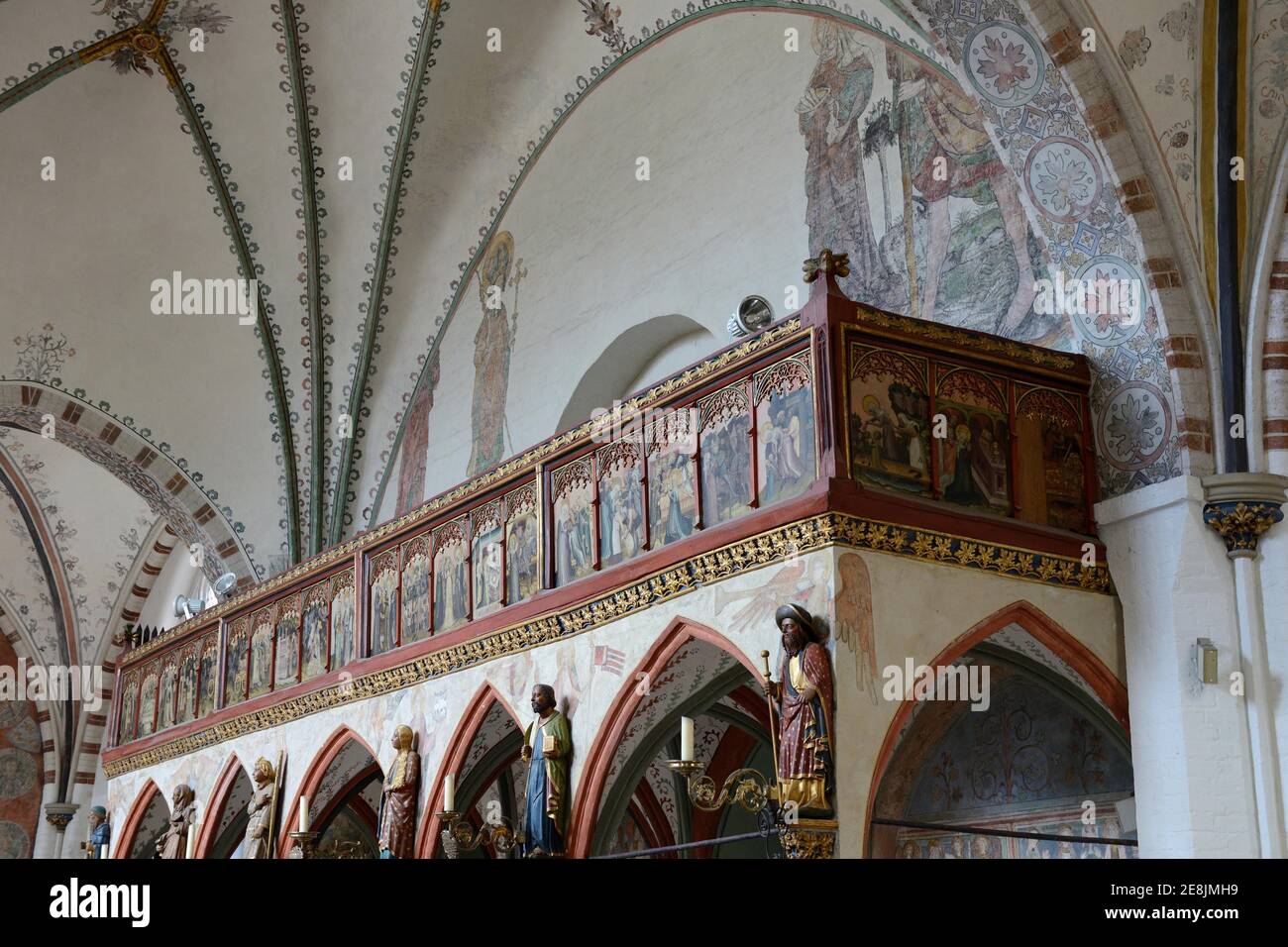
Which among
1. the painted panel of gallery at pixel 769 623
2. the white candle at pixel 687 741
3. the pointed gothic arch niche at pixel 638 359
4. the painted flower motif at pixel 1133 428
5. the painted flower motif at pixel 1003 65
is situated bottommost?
the white candle at pixel 687 741

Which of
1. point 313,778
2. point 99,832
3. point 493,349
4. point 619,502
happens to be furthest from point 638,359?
point 99,832

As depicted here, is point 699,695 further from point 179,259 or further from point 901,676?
point 179,259

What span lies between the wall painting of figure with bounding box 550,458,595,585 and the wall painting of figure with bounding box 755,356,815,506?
186 cm

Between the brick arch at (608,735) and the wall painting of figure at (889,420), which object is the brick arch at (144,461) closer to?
the brick arch at (608,735)

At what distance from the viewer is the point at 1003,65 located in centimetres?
1031

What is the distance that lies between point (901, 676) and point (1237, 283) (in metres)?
3.49

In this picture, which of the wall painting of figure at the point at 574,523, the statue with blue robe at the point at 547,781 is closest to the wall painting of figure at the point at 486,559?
the wall painting of figure at the point at 574,523

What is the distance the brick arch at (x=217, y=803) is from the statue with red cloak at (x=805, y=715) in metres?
8.74

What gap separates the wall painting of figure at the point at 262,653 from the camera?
1537cm

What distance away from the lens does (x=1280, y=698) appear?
9109mm

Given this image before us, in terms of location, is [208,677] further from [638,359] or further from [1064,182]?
[1064,182]

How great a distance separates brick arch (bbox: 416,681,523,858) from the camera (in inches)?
467

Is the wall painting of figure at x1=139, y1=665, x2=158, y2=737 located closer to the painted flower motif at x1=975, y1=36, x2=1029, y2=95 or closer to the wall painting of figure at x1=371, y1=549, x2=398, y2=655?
the wall painting of figure at x1=371, y1=549, x2=398, y2=655
